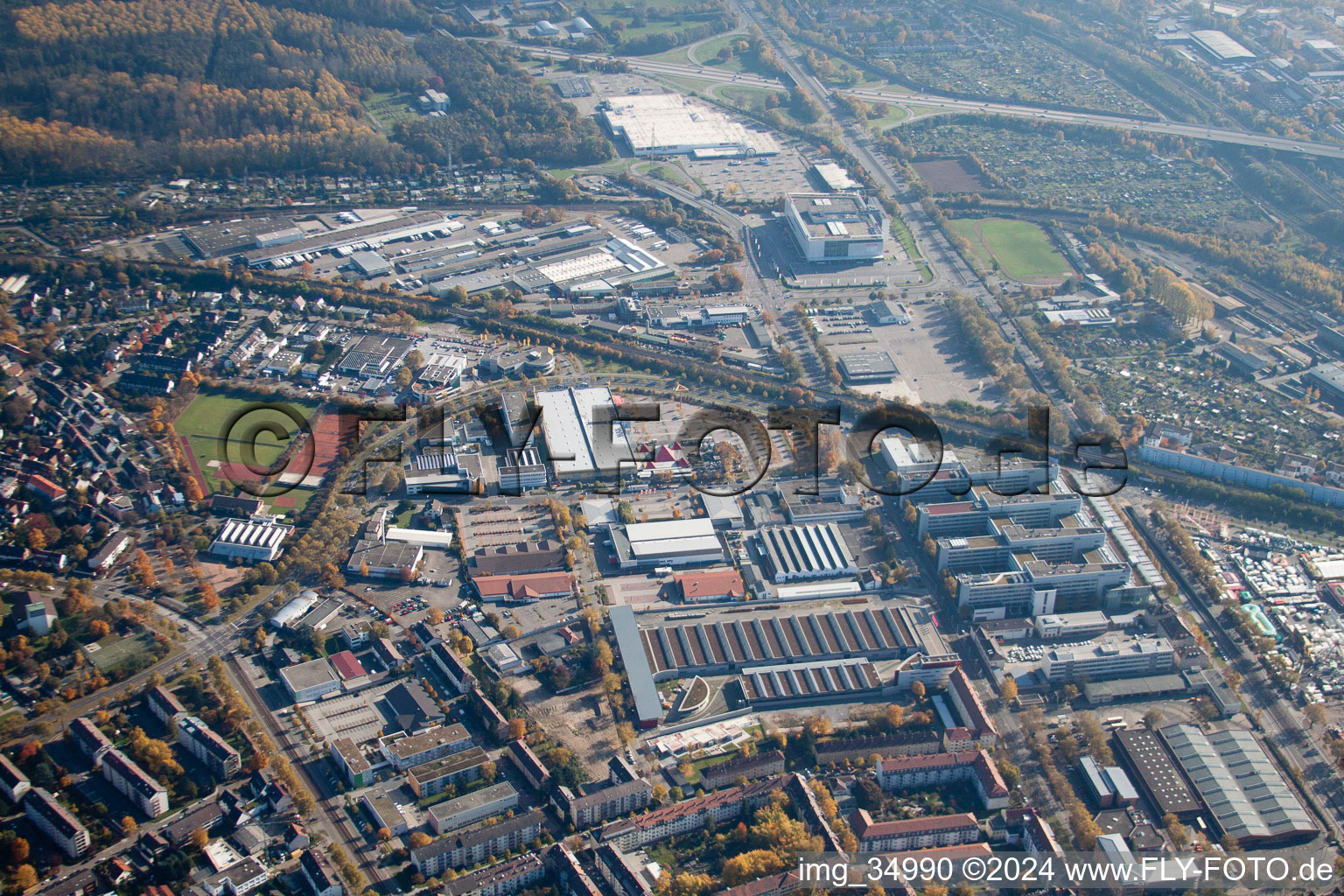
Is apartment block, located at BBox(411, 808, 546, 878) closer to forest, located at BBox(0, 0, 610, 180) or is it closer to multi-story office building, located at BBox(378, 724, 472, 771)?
multi-story office building, located at BBox(378, 724, 472, 771)

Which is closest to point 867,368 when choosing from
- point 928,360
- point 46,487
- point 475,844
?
point 928,360

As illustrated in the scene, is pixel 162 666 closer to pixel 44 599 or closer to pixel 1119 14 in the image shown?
pixel 44 599

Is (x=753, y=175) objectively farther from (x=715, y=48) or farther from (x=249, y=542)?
(x=249, y=542)

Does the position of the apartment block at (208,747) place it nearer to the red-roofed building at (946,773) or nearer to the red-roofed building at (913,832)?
the red-roofed building at (913,832)

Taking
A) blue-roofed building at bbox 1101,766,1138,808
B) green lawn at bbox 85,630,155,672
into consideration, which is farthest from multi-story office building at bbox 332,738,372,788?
blue-roofed building at bbox 1101,766,1138,808

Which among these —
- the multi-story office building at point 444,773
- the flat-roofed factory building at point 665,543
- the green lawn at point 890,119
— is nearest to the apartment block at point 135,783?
the multi-story office building at point 444,773

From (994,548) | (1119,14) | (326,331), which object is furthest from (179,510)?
(1119,14)
